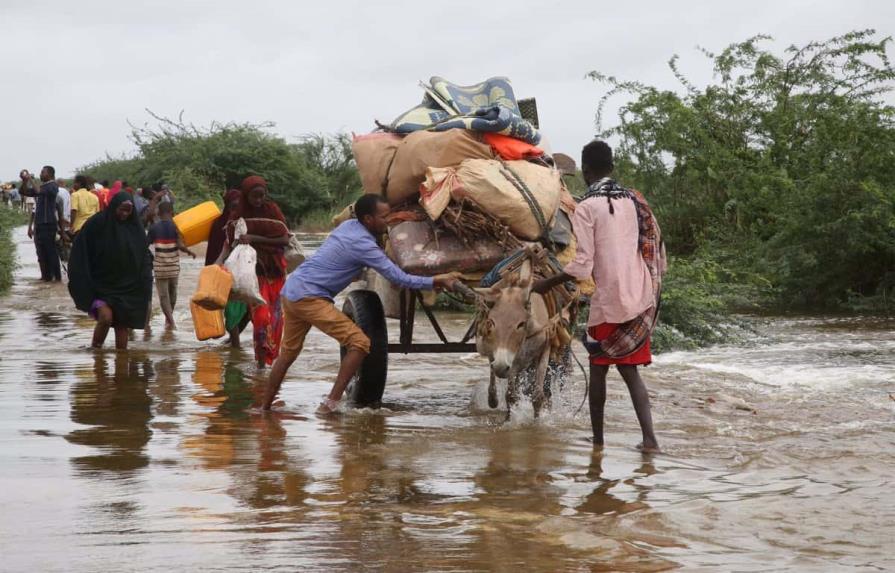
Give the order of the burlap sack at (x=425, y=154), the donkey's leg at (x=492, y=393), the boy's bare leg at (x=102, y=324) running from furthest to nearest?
the boy's bare leg at (x=102, y=324) → the burlap sack at (x=425, y=154) → the donkey's leg at (x=492, y=393)

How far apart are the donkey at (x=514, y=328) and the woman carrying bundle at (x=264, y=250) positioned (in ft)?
12.2

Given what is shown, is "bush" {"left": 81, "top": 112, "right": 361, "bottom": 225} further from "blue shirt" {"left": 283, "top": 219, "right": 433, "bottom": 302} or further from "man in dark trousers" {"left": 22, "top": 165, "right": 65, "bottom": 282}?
"blue shirt" {"left": 283, "top": 219, "right": 433, "bottom": 302}

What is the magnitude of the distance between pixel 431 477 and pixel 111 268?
7.10 metres

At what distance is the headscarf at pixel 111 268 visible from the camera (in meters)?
12.6

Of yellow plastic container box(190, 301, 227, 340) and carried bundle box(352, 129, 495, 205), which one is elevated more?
carried bundle box(352, 129, 495, 205)

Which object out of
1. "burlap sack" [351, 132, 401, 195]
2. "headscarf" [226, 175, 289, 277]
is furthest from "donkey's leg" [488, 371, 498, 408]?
"headscarf" [226, 175, 289, 277]

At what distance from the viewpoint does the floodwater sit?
16.7ft

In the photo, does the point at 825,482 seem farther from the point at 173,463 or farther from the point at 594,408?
the point at 173,463

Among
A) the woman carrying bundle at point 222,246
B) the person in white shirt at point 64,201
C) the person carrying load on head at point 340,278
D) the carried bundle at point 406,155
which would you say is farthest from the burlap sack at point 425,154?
A: the person in white shirt at point 64,201

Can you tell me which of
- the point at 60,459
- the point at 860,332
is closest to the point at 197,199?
the point at 860,332

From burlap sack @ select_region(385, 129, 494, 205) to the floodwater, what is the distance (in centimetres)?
Result: 166


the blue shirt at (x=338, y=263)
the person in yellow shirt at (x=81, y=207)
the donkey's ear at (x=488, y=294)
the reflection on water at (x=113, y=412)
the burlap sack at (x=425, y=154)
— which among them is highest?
the person in yellow shirt at (x=81, y=207)

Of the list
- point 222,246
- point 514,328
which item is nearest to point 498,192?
point 514,328

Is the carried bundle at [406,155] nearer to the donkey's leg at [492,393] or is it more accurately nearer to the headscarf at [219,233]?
the donkey's leg at [492,393]
